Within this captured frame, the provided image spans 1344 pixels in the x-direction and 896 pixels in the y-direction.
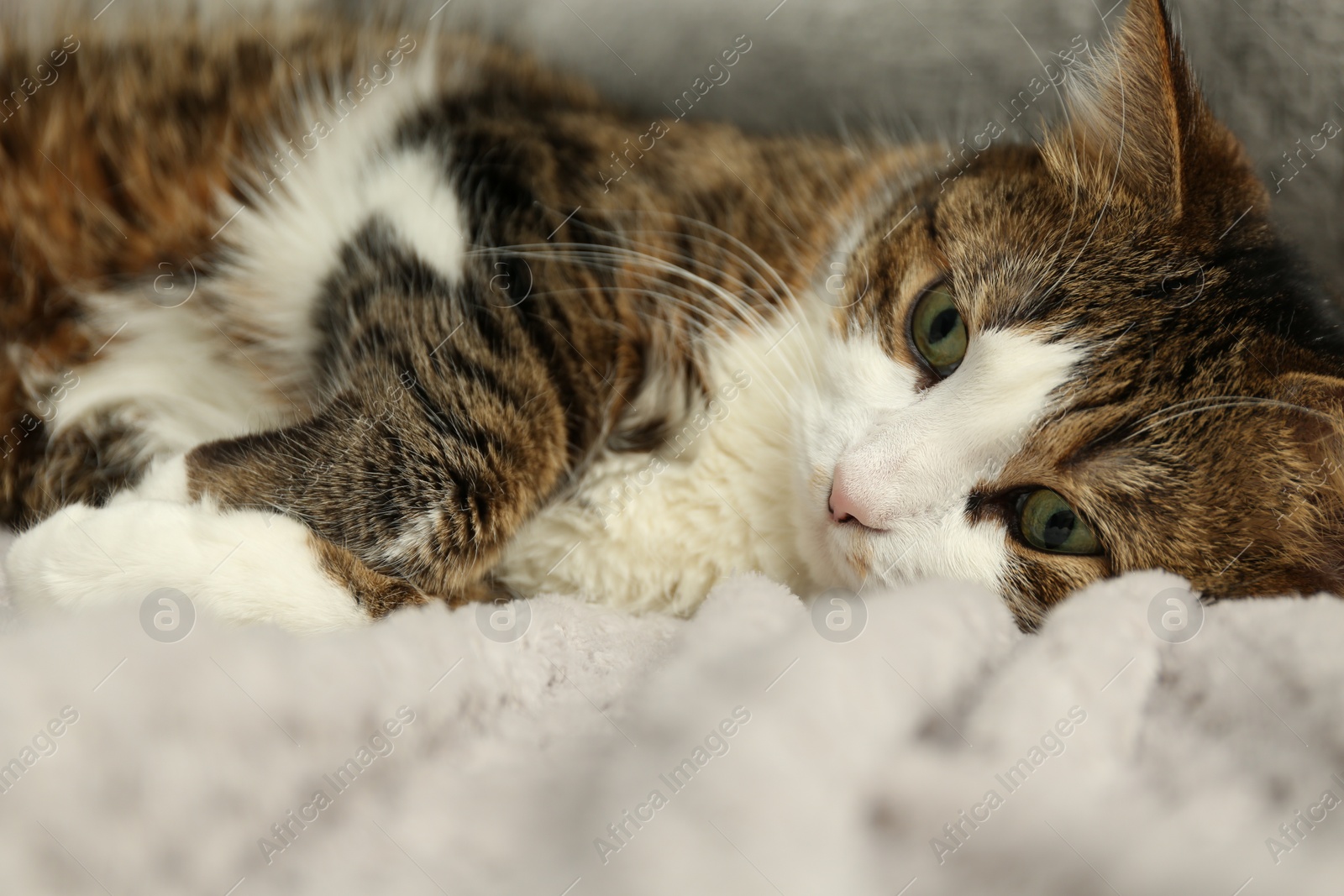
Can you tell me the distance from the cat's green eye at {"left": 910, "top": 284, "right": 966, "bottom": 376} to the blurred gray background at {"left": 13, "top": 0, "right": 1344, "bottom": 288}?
0.38m

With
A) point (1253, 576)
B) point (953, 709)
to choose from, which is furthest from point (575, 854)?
point (1253, 576)

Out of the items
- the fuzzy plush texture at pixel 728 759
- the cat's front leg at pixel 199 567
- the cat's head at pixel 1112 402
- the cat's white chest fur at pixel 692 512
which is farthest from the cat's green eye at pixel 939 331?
the cat's front leg at pixel 199 567

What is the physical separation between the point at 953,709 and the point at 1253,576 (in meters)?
0.40

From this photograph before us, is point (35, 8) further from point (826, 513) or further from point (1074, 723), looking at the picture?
point (1074, 723)

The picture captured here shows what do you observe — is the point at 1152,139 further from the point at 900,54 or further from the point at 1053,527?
the point at 900,54

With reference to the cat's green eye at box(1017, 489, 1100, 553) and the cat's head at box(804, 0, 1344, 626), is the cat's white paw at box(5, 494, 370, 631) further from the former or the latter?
the cat's green eye at box(1017, 489, 1100, 553)

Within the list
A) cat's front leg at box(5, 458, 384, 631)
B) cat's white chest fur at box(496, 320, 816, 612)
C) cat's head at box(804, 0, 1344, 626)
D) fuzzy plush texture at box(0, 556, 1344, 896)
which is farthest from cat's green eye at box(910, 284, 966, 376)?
cat's front leg at box(5, 458, 384, 631)

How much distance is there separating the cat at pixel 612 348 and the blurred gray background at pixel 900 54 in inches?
9.3

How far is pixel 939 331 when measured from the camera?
0.93 meters

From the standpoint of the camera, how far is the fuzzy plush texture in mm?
536

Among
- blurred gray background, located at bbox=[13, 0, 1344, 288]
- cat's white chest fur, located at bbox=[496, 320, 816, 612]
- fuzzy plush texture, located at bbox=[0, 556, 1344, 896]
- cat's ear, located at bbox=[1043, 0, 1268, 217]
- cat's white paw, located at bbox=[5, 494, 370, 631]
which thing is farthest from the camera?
blurred gray background, located at bbox=[13, 0, 1344, 288]

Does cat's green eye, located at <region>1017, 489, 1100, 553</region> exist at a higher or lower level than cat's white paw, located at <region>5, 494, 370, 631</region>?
higher

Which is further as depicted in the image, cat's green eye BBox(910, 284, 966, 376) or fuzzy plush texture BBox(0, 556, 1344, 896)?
cat's green eye BBox(910, 284, 966, 376)


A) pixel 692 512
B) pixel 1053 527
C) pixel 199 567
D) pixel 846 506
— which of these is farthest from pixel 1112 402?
pixel 199 567
